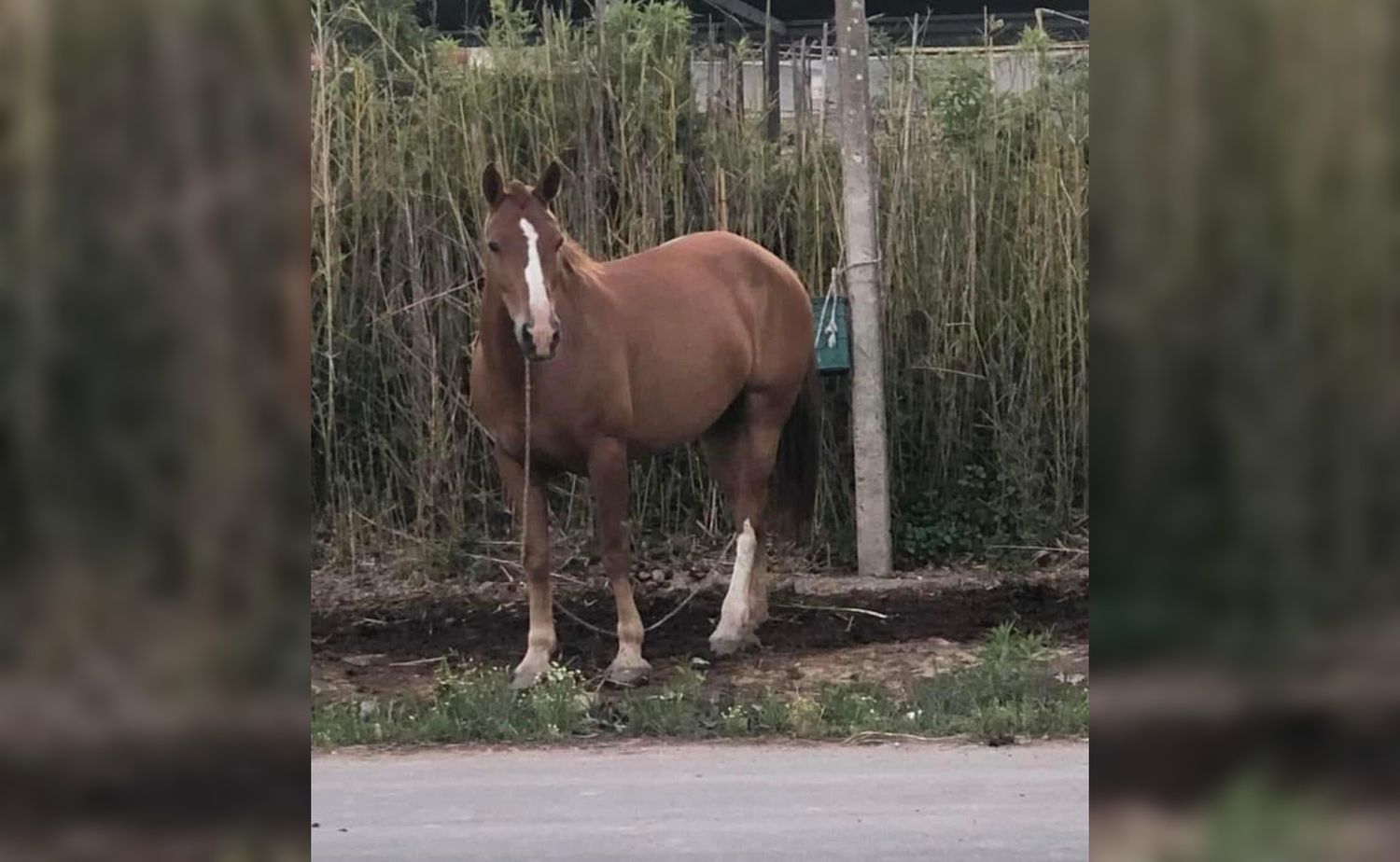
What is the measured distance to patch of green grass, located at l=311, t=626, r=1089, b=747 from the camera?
18.7ft

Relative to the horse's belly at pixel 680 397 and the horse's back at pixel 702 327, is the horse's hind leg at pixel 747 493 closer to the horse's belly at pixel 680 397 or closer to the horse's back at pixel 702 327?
the horse's back at pixel 702 327

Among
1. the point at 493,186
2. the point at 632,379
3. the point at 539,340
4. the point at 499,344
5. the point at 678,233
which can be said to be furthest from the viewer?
the point at 678,233

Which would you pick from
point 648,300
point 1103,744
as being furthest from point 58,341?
point 648,300

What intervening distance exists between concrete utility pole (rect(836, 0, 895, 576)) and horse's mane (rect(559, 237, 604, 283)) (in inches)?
62.2

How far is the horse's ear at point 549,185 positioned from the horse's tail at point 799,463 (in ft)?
6.66

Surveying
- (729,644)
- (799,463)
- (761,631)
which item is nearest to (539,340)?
(729,644)

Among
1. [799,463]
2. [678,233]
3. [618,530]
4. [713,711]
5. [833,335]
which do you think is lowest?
[713,711]

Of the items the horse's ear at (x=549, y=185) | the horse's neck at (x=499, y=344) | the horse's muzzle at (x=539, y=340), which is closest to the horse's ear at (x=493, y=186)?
the horse's ear at (x=549, y=185)

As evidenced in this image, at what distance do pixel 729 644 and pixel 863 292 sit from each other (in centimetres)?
202

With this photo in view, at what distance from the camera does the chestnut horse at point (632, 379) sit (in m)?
5.89

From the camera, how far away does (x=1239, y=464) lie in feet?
3.17

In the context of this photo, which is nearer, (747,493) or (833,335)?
(747,493)

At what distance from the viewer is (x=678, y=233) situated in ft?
27.3

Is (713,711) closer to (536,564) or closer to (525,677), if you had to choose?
(525,677)
